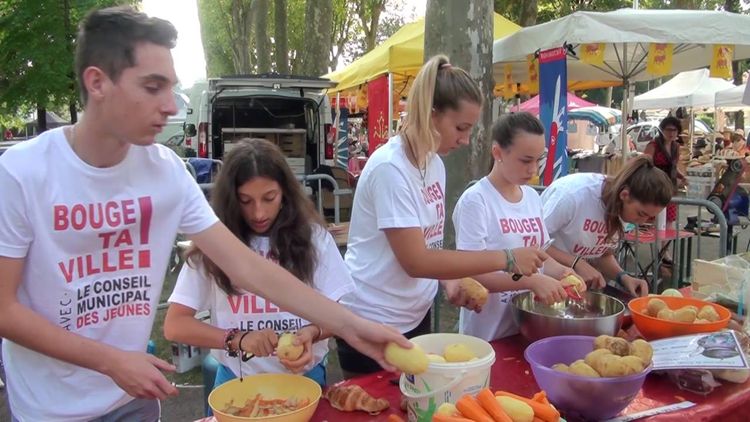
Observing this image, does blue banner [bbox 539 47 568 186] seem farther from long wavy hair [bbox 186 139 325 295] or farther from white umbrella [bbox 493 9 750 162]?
long wavy hair [bbox 186 139 325 295]

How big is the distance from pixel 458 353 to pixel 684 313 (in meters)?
1.08

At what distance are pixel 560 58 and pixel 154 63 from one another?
541cm

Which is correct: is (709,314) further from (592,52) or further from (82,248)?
(592,52)

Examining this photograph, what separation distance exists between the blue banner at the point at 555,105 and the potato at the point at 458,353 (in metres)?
4.95

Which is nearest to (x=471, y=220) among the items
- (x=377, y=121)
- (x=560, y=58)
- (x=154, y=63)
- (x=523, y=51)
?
(x=154, y=63)

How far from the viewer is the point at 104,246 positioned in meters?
1.61

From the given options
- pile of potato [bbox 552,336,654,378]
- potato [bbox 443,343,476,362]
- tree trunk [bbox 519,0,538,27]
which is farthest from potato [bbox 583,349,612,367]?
tree trunk [bbox 519,0,538,27]

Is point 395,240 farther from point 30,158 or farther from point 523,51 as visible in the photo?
point 523,51

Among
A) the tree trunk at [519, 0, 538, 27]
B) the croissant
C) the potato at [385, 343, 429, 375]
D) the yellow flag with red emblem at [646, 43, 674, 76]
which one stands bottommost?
the croissant

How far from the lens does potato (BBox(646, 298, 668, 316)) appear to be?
2.32m

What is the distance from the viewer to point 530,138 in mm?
2594

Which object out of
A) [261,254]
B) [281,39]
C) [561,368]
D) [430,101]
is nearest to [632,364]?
[561,368]

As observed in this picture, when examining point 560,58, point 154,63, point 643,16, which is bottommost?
point 154,63

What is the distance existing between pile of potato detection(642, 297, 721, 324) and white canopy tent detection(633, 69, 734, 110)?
60.1 ft
